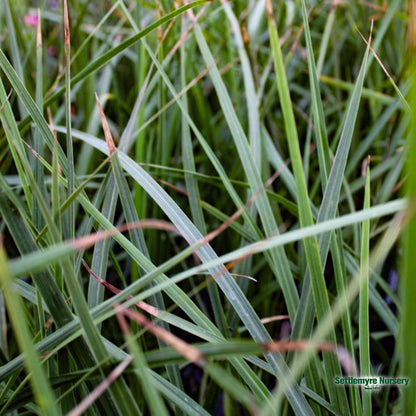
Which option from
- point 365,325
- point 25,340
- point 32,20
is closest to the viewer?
point 25,340

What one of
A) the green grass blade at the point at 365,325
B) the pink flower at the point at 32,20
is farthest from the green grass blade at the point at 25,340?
the pink flower at the point at 32,20

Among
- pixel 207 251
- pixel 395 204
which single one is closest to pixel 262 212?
pixel 207 251

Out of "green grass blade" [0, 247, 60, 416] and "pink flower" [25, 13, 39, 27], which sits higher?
"pink flower" [25, 13, 39, 27]

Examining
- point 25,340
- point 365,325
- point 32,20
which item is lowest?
point 365,325

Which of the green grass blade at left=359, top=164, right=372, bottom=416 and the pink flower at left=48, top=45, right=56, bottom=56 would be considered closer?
the green grass blade at left=359, top=164, right=372, bottom=416

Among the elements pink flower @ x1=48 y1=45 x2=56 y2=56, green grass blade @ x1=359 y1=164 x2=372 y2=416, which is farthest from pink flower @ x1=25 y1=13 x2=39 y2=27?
green grass blade @ x1=359 y1=164 x2=372 y2=416

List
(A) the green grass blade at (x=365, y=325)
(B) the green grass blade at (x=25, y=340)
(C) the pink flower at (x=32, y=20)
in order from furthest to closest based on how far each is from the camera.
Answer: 1. (C) the pink flower at (x=32, y=20)
2. (A) the green grass blade at (x=365, y=325)
3. (B) the green grass blade at (x=25, y=340)

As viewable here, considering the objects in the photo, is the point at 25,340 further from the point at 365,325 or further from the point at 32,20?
the point at 32,20

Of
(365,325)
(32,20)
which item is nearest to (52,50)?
(32,20)

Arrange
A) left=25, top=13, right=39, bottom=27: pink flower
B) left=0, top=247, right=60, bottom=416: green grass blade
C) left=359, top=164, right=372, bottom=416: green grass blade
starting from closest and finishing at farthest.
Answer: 1. left=0, top=247, right=60, bottom=416: green grass blade
2. left=359, top=164, right=372, bottom=416: green grass blade
3. left=25, top=13, right=39, bottom=27: pink flower

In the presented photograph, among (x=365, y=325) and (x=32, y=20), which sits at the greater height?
(x=32, y=20)

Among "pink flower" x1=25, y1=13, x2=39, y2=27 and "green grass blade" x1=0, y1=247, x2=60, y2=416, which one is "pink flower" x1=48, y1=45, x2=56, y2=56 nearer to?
"pink flower" x1=25, y1=13, x2=39, y2=27

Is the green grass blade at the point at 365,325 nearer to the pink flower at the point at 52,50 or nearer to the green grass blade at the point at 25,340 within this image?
the green grass blade at the point at 25,340
